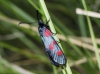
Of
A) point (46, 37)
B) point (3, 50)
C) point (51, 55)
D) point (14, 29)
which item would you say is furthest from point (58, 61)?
point (3, 50)

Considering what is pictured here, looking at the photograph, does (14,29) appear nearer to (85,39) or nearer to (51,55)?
(85,39)

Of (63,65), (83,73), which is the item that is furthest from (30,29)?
(63,65)

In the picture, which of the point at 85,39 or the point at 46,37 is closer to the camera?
the point at 46,37

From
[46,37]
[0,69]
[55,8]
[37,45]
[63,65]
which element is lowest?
[63,65]

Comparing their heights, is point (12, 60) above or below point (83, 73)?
above

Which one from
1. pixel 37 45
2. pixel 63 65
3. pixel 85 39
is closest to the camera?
pixel 63 65

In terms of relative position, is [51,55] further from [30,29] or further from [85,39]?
[85,39]

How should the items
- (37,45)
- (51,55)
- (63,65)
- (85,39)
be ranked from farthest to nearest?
(37,45) < (85,39) < (51,55) < (63,65)
